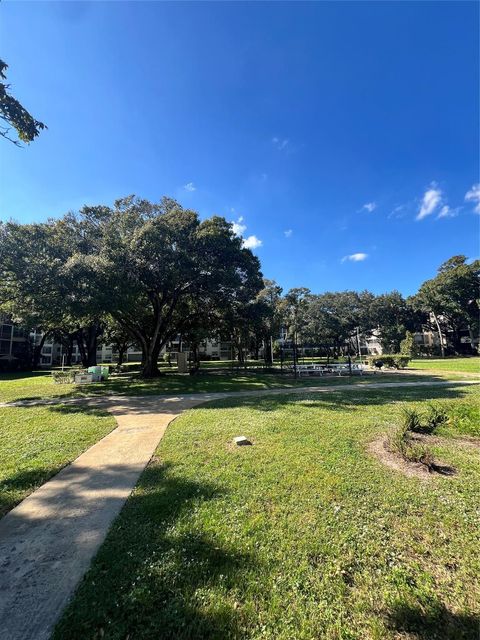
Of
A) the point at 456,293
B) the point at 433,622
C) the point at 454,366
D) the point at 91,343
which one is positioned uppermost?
the point at 456,293

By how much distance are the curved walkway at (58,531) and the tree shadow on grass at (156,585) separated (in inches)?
6.0

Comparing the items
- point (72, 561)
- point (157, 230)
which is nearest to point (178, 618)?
point (72, 561)

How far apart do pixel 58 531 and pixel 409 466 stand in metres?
4.63

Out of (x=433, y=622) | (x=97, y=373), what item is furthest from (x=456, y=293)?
(x=433, y=622)

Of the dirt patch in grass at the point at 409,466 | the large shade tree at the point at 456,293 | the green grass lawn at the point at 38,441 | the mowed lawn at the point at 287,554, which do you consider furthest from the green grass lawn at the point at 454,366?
the green grass lawn at the point at 38,441

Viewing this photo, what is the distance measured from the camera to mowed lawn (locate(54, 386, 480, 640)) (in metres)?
2.05

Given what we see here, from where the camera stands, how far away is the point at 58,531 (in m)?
3.10

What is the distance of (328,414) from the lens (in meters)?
8.13

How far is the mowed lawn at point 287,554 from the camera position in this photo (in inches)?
80.7

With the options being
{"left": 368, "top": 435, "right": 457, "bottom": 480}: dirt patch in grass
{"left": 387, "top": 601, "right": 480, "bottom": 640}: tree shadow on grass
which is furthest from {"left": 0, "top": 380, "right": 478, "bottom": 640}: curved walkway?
{"left": 368, "top": 435, "right": 457, "bottom": 480}: dirt patch in grass

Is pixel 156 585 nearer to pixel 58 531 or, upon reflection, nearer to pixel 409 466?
pixel 58 531

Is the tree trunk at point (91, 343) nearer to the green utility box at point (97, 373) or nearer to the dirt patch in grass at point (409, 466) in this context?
the green utility box at point (97, 373)

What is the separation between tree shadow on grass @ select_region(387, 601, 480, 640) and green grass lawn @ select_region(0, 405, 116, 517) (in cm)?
405

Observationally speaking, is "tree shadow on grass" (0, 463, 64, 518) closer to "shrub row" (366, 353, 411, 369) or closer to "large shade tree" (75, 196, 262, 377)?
"large shade tree" (75, 196, 262, 377)
